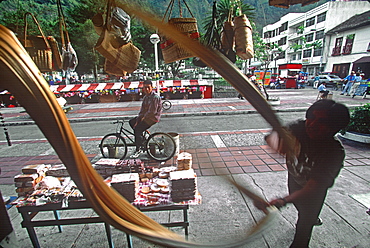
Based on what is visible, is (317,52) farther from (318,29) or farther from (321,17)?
(321,17)

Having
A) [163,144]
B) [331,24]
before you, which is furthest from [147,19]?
[331,24]

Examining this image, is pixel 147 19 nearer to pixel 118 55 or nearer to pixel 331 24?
pixel 118 55

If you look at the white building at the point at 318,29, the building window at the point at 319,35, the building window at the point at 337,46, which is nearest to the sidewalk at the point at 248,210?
the white building at the point at 318,29

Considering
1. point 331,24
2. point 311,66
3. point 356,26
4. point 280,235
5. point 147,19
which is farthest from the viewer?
point 311,66

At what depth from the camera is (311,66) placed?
38.7m

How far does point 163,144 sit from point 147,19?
13.2ft

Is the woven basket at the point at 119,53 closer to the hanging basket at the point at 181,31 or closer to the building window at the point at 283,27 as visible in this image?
the hanging basket at the point at 181,31

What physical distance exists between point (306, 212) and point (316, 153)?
0.61 metres

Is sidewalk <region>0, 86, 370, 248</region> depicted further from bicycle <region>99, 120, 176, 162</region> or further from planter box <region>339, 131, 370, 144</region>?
bicycle <region>99, 120, 176, 162</region>

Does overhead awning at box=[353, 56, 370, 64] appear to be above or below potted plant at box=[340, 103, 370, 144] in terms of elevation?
above

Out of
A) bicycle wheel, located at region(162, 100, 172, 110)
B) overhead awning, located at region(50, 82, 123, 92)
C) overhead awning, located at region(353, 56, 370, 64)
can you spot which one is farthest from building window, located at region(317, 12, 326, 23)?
overhead awning, located at region(50, 82, 123, 92)

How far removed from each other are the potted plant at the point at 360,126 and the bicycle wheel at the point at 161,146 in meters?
4.80

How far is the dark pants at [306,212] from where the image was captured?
69.0 inches

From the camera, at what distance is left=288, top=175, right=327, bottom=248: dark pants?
1753 mm
